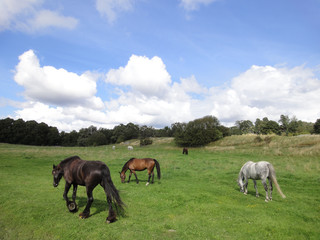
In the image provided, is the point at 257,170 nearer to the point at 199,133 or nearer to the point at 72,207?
the point at 72,207

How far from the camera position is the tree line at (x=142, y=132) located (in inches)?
2734

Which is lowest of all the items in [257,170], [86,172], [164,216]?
[164,216]

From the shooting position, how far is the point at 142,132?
127 m

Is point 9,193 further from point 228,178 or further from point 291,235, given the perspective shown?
point 228,178

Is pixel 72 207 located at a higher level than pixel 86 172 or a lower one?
lower

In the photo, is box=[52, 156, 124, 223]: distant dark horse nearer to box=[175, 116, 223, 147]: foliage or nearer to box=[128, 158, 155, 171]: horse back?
box=[128, 158, 155, 171]: horse back

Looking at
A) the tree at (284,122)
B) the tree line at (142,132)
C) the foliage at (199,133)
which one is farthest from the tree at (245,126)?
the foliage at (199,133)

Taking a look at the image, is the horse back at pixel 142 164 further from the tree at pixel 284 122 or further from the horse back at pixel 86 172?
the tree at pixel 284 122

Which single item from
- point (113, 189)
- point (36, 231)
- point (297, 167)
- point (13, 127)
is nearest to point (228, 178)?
point (297, 167)

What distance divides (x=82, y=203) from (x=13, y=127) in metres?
98.3

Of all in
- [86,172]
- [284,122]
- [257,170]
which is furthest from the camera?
[284,122]

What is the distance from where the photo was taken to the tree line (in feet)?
228

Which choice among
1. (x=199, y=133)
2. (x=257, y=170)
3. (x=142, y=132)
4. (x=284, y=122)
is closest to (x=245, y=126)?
(x=284, y=122)

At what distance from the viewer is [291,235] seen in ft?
19.9
